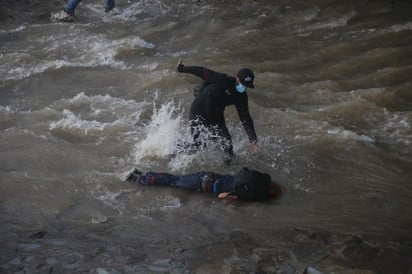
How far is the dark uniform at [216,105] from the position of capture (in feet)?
21.7

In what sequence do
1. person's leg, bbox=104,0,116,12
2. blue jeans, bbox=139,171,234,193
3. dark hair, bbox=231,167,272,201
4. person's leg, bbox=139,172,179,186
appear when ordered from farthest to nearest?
person's leg, bbox=104,0,116,12, person's leg, bbox=139,172,179,186, blue jeans, bbox=139,171,234,193, dark hair, bbox=231,167,272,201

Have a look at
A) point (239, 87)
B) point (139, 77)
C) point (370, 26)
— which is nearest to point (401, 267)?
point (239, 87)

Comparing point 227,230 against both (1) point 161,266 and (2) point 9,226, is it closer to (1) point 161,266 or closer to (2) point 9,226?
(1) point 161,266

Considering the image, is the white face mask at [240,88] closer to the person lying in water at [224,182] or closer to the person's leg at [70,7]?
the person lying in water at [224,182]

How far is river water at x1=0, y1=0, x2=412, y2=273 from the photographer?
205 inches

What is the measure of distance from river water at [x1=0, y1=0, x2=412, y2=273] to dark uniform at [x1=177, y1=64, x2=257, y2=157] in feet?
1.30

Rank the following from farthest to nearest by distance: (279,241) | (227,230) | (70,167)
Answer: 1. (70,167)
2. (227,230)
3. (279,241)

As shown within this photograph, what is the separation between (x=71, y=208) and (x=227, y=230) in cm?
185

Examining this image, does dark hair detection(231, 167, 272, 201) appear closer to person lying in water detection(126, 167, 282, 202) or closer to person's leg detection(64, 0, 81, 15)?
person lying in water detection(126, 167, 282, 202)

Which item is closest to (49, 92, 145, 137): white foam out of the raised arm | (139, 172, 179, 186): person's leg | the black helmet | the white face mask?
A: (139, 172, 179, 186): person's leg

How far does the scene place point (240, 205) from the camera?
5.99 metres

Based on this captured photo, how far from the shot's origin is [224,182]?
616 cm

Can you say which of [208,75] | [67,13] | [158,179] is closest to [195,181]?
[158,179]

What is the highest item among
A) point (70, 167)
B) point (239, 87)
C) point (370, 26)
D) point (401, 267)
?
point (370, 26)
